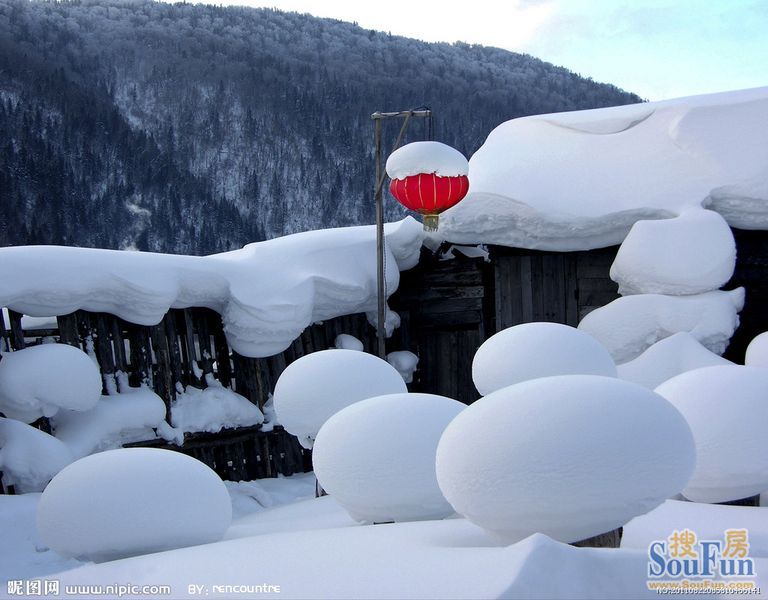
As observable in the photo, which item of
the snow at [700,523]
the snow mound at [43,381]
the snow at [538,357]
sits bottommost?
the snow at [700,523]

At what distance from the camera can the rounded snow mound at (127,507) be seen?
13.0ft

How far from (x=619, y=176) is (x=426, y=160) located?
241 centimetres

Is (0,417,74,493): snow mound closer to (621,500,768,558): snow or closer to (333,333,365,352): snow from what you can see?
(333,333,365,352): snow

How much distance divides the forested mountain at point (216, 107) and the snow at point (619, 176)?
91.9 feet

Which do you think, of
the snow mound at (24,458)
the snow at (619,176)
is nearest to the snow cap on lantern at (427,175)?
the snow at (619,176)

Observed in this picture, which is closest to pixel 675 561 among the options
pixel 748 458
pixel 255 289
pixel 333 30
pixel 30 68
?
pixel 748 458

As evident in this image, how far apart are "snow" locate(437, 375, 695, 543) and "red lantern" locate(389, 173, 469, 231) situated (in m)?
5.70

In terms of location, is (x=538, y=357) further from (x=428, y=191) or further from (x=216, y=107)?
(x=216, y=107)

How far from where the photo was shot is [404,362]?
10.5 m

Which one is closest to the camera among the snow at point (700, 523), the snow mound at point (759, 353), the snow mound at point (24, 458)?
the snow at point (700, 523)

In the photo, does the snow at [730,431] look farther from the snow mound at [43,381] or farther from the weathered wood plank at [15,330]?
the weathered wood plank at [15,330]

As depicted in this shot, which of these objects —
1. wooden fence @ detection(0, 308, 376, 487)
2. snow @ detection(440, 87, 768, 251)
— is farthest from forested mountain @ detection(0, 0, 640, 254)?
snow @ detection(440, 87, 768, 251)

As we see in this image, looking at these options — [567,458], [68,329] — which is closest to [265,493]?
[68,329]

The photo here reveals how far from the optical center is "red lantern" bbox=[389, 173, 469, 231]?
8484 millimetres
